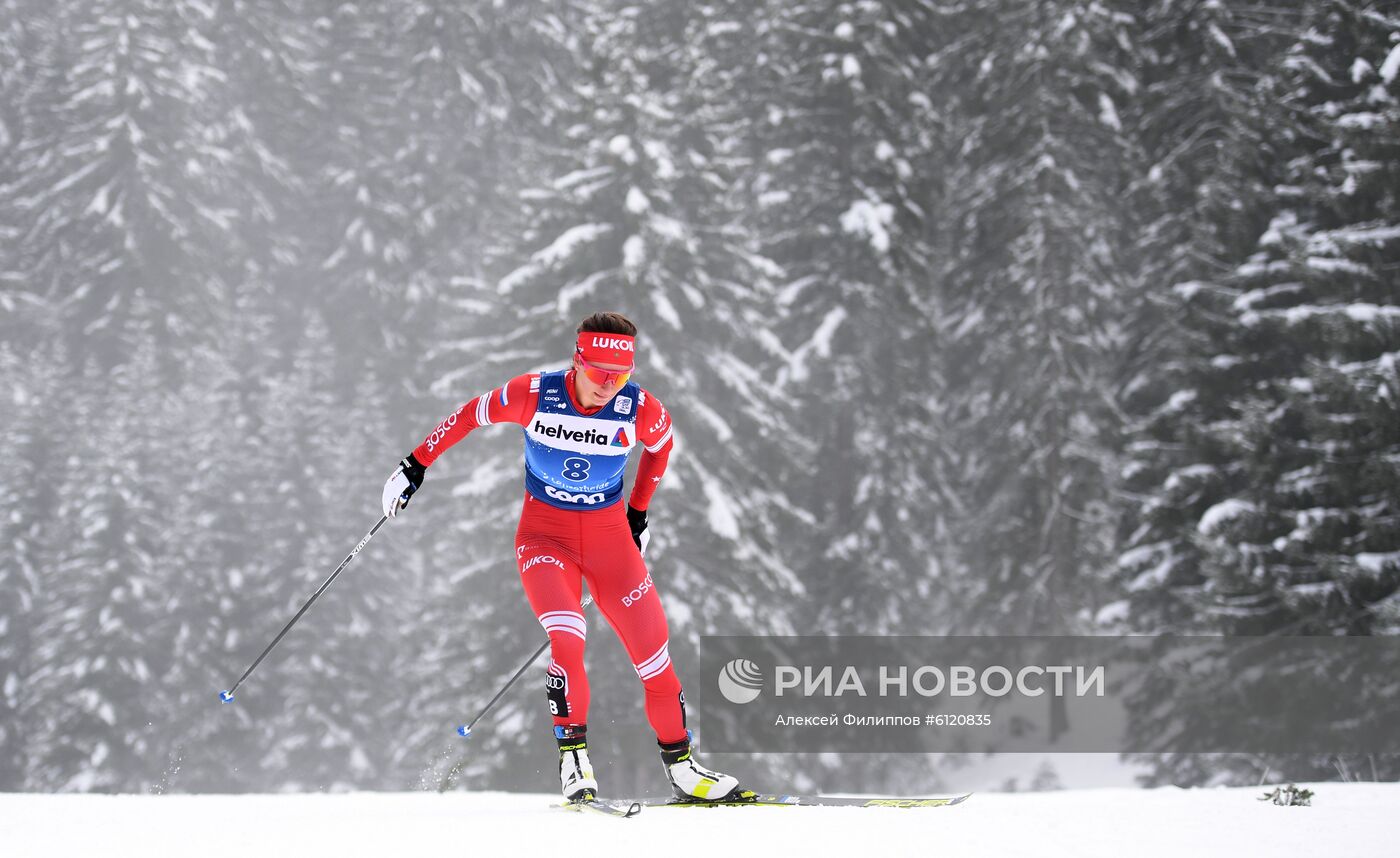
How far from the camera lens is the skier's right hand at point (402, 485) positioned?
717 centimetres

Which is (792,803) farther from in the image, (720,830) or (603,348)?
(603,348)

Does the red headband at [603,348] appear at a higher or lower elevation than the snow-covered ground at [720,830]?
higher

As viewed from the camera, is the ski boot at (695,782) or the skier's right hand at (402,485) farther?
the skier's right hand at (402,485)

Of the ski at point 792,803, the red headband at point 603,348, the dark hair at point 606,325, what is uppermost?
the dark hair at point 606,325

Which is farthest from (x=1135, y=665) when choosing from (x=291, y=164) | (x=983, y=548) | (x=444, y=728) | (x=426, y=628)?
(x=291, y=164)

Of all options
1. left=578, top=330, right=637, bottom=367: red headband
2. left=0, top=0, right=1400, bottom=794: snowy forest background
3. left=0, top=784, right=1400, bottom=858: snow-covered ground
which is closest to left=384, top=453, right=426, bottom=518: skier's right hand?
left=578, top=330, right=637, bottom=367: red headband

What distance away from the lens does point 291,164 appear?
4034 cm

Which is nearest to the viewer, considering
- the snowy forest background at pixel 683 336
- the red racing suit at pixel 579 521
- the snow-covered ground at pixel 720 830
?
the snow-covered ground at pixel 720 830

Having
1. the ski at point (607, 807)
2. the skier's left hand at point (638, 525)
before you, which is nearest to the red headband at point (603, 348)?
the skier's left hand at point (638, 525)

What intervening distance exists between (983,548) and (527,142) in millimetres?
18190

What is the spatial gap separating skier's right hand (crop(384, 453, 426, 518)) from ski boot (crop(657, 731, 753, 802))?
2.03m

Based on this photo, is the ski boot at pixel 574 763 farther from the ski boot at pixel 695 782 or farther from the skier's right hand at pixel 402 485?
the skier's right hand at pixel 402 485

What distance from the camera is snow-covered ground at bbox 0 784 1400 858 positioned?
5.29 meters

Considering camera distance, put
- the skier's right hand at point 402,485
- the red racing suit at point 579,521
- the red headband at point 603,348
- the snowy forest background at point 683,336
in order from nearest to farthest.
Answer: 1. the red headband at point 603,348
2. the red racing suit at point 579,521
3. the skier's right hand at point 402,485
4. the snowy forest background at point 683,336
